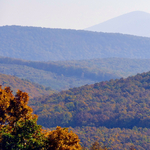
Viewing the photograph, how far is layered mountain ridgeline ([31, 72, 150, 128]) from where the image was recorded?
58697 mm

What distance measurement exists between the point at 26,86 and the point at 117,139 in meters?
72.4

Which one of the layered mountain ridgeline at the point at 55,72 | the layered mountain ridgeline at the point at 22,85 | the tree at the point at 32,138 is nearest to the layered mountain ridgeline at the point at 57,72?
the layered mountain ridgeline at the point at 55,72

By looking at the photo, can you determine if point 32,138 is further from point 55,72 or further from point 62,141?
point 55,72

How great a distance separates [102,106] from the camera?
217 ft

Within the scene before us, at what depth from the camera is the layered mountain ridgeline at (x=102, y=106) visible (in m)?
58.7

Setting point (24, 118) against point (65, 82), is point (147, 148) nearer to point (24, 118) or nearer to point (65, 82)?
point (24, 118)

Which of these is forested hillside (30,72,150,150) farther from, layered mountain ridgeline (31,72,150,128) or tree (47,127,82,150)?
tree (47,127,82,150)

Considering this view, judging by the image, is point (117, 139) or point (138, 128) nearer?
point (117, 139)

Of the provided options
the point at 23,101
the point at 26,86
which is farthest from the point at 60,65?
the point at 23,101

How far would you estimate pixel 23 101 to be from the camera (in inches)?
554

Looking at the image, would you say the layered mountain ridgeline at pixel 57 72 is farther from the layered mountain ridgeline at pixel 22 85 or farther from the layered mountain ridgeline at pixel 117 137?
the layered mountain ridgeline at pixel 117 137

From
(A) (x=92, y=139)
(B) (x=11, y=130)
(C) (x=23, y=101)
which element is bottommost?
(A) (x=92, y=139)

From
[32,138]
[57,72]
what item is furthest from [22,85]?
[32,138]

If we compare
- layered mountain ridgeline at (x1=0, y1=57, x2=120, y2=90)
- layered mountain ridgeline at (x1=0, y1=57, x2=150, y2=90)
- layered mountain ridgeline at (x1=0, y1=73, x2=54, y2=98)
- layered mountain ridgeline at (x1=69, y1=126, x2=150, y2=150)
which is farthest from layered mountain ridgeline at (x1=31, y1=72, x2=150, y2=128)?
layered mountain ridgeline at (x1=0, y1=57, x2=150, y2=90)
